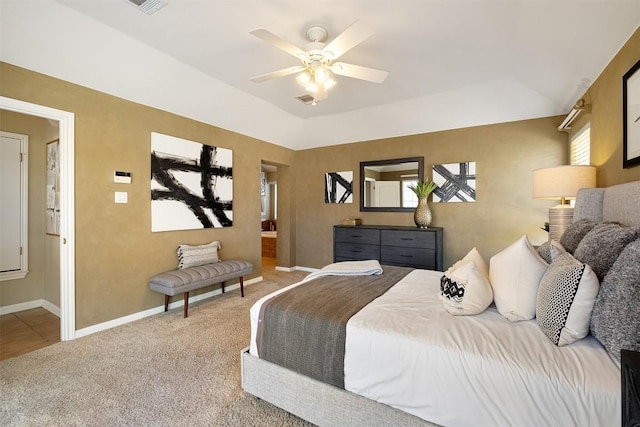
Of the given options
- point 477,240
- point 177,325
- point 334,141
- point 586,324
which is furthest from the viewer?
point 334,141

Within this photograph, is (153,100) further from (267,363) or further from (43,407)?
(267,363)

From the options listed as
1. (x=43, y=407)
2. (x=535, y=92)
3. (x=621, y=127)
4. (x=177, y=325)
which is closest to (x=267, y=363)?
(x=43, y=407)

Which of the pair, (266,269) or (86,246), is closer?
(86,246)

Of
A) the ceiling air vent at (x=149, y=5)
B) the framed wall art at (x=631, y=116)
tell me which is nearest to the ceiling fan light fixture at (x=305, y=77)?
the ceiling air vent at (x=149, y=5)

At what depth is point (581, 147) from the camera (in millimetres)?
3105

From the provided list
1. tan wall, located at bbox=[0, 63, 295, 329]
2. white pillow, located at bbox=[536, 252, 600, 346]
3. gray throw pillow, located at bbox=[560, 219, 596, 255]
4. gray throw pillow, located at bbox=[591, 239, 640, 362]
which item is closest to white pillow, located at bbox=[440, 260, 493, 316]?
white pillow, located at bbox=[536, 252, 600, 346]

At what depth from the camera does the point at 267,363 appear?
1.69 meters

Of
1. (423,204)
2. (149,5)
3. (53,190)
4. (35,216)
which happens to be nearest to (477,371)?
(149,5)

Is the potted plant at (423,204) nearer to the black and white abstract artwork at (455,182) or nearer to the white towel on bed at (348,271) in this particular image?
the black and white abstract artwork at (455,182)

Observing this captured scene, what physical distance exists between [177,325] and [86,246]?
122 centimetres

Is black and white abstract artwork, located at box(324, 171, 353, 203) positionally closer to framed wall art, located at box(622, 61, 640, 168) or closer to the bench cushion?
the bench cushion

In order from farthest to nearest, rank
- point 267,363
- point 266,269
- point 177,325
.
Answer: point 266,269
point 177,325
point 267,363

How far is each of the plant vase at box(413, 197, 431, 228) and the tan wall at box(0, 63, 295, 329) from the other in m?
3.21

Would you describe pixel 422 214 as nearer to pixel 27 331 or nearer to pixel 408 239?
pixel 408 239
